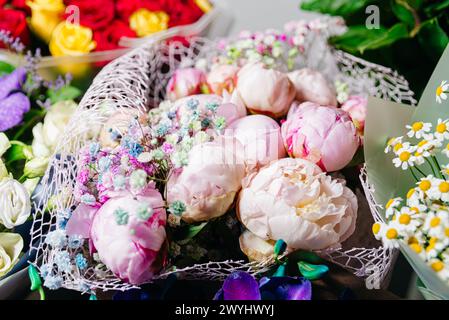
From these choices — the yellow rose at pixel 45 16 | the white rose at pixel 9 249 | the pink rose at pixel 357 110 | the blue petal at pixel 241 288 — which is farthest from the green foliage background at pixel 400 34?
the white rose at pixel 9 249

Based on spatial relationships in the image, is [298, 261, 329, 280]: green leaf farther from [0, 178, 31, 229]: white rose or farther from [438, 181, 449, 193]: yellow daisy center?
[0, 178, 31, 229]: white rose

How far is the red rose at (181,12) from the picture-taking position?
1.28m

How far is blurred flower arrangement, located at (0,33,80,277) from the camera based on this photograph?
75cm

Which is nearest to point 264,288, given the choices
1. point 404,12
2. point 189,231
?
point 189,231

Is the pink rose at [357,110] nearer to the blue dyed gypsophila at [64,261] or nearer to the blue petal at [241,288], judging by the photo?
the blue petal at [241,288]

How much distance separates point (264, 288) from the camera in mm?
627

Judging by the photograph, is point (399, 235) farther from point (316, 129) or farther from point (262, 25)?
point (262, 25)

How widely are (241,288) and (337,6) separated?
751mm

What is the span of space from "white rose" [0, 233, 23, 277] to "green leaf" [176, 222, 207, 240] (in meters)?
0.27

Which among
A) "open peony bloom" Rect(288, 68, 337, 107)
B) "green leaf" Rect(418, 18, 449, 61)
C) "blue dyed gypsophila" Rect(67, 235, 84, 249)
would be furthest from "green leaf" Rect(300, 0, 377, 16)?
"blue dyed gypsophila" Rect(67, 235, 84, 249)

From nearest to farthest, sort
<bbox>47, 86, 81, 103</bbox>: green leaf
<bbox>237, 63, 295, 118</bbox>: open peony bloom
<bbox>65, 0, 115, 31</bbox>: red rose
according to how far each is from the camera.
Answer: <bbox>237, 63, 295, 118</bbox>: open peony bloom → <bbox>47, 86, 81, 103</bbox>: green leaf → <bbox>65, 0, 115, 31</bbox>: red rose

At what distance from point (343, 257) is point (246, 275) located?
0.64 ft

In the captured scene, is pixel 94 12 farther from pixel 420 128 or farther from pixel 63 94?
pixel 420 128
